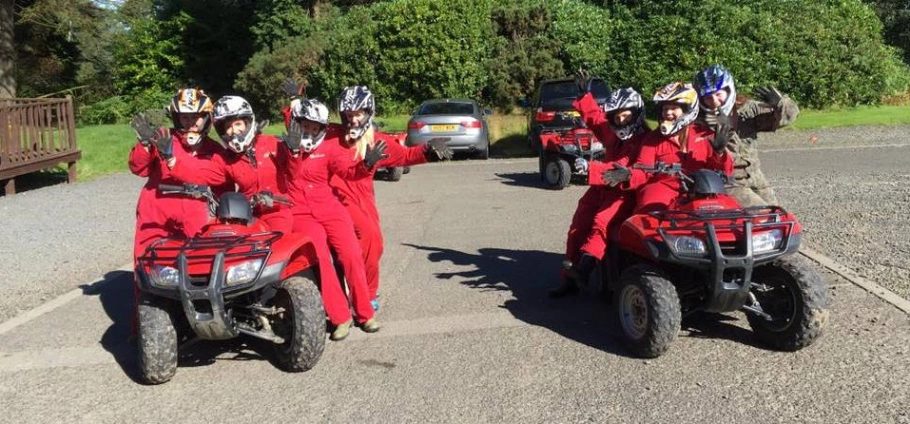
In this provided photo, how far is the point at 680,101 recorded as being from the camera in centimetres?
589

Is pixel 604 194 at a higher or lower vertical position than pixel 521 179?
higher

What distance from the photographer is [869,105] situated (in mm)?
25219

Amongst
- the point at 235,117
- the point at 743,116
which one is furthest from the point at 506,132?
the point at 235,117

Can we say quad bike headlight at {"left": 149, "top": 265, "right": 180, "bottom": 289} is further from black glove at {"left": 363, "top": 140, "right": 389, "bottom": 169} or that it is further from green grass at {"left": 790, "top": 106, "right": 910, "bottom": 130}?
green grass at {"left": 790, "top": 106, "right": 910, "bottom": 130}

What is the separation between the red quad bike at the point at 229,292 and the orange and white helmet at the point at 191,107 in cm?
60

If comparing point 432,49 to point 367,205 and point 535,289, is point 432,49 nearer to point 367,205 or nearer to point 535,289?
point 535,289

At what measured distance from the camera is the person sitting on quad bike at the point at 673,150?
5.81 meters

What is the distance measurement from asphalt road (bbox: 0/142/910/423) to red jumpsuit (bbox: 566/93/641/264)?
54cm

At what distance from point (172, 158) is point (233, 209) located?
75 cm

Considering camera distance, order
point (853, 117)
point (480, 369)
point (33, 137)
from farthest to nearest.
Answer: point (853, 117) < point (33, 137) < point (480, 369)

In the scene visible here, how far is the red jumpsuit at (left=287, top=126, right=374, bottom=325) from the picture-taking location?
6.00 metres

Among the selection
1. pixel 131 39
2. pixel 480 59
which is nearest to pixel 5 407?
pixel 480 59

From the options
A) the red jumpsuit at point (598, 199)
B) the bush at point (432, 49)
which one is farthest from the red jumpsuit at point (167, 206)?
the bush at point (432, 49)

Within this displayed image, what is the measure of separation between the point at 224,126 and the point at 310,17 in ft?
102
